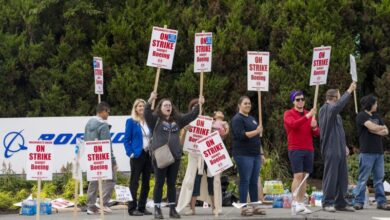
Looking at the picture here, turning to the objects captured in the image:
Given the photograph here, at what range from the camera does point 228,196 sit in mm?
16656

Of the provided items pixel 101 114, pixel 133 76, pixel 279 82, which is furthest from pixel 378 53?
pixel 101 114

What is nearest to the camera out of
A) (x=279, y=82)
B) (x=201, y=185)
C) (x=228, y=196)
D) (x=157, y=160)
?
(x=157, y=160)

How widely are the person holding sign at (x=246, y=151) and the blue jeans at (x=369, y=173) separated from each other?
6.55 ft

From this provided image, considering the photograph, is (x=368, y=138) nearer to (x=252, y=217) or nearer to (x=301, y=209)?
(x=301, y=209)

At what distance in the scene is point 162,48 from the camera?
49.9 ft

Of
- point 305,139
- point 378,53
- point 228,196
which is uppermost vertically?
point 378,53

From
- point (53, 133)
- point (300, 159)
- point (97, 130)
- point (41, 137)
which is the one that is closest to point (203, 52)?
point (97, 130)

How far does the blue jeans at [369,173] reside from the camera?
15367mm

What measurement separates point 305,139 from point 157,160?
2.55 meters

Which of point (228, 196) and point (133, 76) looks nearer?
point (228, 196)

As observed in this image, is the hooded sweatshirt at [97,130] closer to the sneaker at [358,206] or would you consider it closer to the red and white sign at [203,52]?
the red and white sign at [203,52]

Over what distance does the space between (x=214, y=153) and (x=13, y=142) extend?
7.31 m

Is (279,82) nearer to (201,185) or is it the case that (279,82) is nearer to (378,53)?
(378,53)

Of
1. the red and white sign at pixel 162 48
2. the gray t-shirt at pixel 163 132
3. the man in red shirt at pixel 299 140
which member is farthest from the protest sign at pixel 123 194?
the man in red shirt at pixel 299 140
